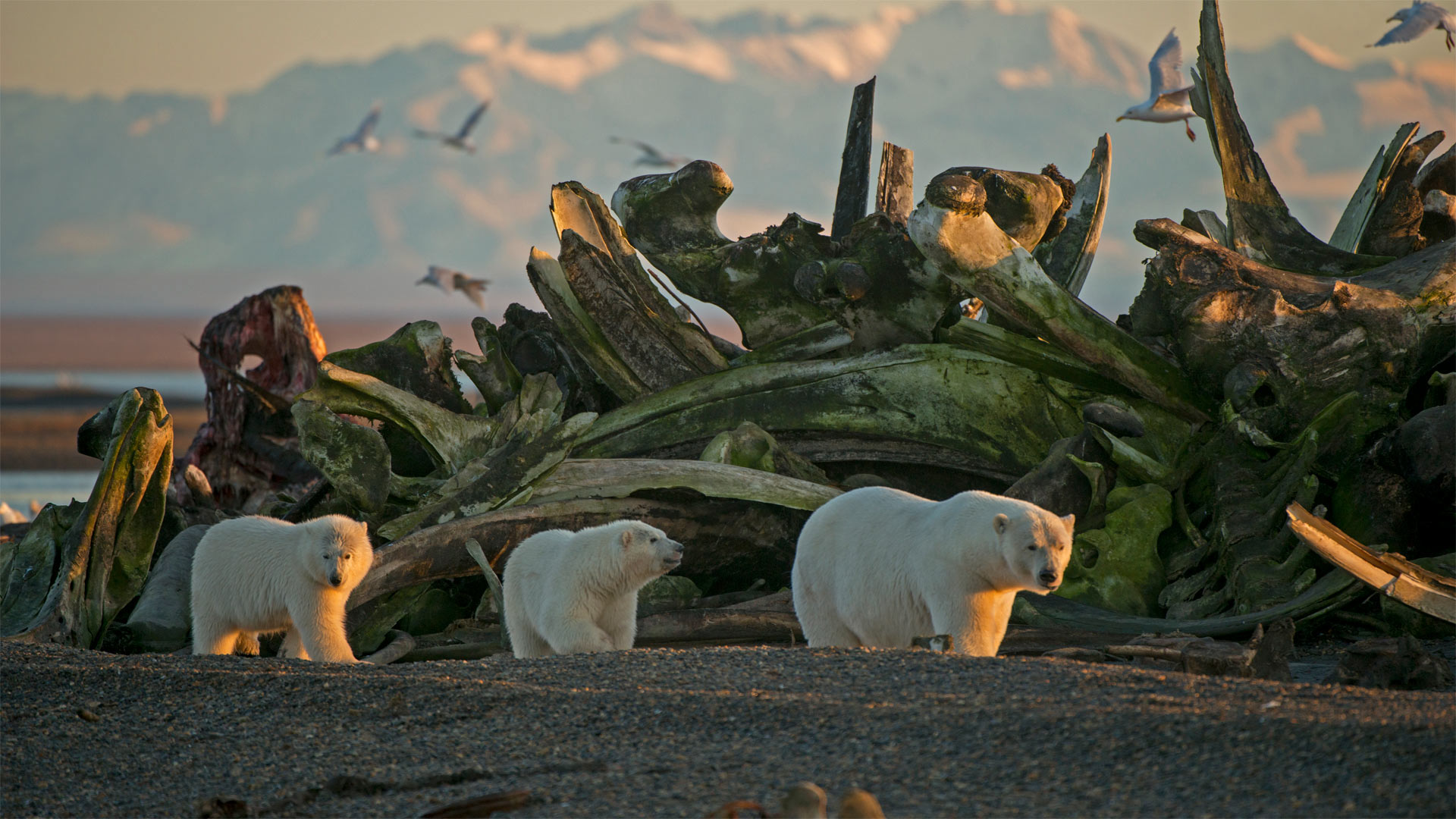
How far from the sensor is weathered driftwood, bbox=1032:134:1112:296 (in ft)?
41.0

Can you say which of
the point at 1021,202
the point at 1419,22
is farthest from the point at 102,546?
the point at 1419,22

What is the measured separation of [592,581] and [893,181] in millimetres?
6678

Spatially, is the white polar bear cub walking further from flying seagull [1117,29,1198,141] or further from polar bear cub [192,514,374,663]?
flying seagull [1117,29,1198,141]

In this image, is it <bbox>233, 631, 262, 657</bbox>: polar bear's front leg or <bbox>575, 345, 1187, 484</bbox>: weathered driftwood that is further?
<bbox>575, 345, 1187, 484</bbox>: weathered driftwood

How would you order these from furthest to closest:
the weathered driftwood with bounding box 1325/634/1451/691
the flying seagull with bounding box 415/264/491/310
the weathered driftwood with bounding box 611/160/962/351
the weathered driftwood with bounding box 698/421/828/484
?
the flying seagull with bounding box 415/264/491/310 < the weathered driftwood with bounding box 611/160/962/351 < the weathered driftwood with bounding box 698/421/828/484 < the weathered driftwood with bounding box 1325/634/1451/691

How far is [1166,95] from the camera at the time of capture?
13148mm

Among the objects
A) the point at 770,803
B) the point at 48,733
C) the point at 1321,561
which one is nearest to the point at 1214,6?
the point at 1321,561

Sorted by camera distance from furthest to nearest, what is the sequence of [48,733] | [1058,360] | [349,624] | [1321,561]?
[1058,360] < [349,624] < [1321,561] < [48,733]

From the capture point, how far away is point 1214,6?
11250 millimetres

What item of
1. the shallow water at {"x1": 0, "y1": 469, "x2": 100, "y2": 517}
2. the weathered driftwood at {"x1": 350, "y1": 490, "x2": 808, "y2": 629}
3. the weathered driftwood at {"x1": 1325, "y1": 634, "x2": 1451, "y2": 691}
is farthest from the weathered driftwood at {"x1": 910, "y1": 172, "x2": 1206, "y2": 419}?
the shallow water at {"x1": 0, "y1": 469, "x2": 100, "y2": 517}

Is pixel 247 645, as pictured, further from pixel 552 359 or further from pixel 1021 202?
pixel 1021 202

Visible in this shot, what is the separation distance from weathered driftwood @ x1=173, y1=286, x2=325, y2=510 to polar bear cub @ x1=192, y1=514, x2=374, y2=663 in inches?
199

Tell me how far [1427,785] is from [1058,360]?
278 inches

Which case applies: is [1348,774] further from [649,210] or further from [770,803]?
[649,210]
